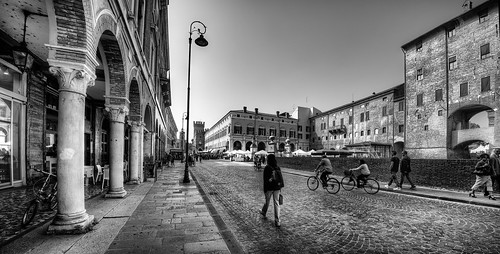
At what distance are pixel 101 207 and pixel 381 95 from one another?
40.7 m

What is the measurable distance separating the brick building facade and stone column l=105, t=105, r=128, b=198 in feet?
0.09

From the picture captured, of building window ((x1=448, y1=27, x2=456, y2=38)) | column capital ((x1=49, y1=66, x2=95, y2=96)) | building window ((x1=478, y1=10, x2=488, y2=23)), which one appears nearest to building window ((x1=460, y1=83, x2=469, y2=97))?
building window ((x1=448, y1=27, x2=456, y2=38))

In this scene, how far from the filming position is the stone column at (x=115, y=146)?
7457mm

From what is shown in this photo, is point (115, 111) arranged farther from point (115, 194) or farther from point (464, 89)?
point (464, 89)

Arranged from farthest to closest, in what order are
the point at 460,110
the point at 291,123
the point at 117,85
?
1. the point at 291,123
2. the point at 460,110
3. the point at 117,85

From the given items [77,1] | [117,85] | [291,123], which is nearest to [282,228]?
[77,1]

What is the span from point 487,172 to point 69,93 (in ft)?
42.6

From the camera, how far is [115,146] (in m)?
7.46

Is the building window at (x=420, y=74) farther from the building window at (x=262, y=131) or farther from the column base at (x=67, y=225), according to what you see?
the building window at (x=262, y=131)

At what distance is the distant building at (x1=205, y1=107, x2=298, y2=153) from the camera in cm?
5862

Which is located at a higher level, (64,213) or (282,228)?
(64,213)

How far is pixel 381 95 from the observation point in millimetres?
37312

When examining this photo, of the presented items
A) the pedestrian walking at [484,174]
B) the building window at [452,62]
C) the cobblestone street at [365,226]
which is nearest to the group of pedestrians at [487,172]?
the pedestrian walking at [484,174]

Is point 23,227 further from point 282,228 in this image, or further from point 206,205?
point 282,228
